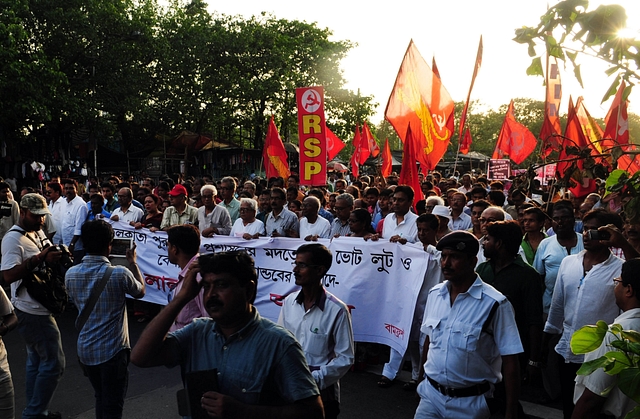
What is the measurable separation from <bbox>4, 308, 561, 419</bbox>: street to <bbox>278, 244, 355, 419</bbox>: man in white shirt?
1682mm

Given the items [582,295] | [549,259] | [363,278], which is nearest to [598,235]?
[582,295]

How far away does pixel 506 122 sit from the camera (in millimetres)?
15766

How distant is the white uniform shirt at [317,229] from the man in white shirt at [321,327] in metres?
3.38

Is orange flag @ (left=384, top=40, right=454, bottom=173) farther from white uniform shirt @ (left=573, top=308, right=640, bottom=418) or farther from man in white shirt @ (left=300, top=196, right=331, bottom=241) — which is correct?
white uniform shirt @ (left=573, top=308, right=640, bottom=418)

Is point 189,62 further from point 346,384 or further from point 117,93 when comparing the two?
point 346,384

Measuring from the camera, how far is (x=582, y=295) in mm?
3775

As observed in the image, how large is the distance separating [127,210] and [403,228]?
419 centimetres

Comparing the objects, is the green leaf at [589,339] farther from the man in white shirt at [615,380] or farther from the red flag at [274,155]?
the red flag at [274,155]

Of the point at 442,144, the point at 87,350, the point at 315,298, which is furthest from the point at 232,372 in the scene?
the point at 442,144

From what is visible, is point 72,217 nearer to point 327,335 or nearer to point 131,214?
point 131,214

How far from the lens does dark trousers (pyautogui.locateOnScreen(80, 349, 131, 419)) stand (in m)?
3.76

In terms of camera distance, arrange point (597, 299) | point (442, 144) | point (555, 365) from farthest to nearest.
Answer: point (442, 144)
point (555, 365)
point (597, 299)

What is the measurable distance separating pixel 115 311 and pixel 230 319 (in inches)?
85.2

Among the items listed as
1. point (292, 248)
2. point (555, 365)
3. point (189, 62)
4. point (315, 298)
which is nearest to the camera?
point (315, 298)
